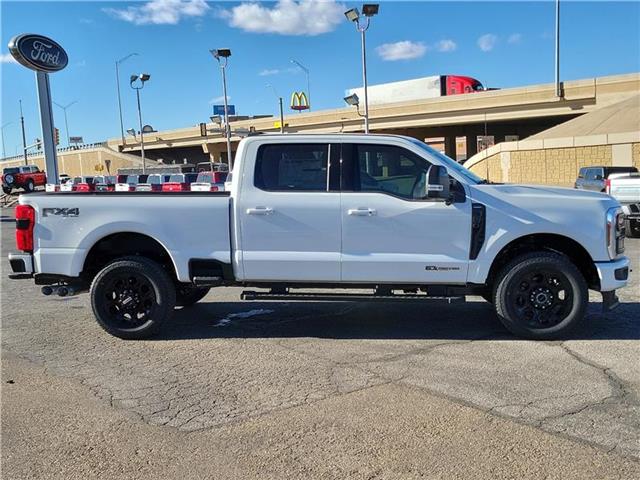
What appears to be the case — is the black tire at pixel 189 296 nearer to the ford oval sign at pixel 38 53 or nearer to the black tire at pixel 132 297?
the black tire at pixel 132 297

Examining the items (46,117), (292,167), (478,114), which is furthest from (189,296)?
(478,114)

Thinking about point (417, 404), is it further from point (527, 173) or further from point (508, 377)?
point (527, 173)

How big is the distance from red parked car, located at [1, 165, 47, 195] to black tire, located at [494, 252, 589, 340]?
44.5 m

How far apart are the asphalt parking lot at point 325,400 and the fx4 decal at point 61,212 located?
4.38 ft

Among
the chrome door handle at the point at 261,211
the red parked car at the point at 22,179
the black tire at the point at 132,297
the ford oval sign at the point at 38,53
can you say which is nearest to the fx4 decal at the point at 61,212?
the black tire at the point at 132,297

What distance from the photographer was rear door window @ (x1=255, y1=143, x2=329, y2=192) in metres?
5.87

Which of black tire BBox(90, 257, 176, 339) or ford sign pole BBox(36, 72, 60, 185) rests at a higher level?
ford sign pole BBox(36, 72, 60, 185)

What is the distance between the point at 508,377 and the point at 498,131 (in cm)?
6320

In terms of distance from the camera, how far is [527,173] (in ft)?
117

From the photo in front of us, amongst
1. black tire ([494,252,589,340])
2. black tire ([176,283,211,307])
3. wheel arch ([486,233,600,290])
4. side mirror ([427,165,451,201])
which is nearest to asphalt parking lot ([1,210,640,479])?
black tire ([494,252,589,340])

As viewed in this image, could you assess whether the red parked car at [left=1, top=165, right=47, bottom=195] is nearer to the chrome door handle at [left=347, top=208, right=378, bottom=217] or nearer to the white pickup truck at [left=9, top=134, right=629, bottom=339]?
the white pickup truck at [left=9, top=134, right=629, bottom=339]

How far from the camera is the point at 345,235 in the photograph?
574 centimetres

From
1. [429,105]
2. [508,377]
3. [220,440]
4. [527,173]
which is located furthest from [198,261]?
[429,105]

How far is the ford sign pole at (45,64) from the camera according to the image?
1501 cm
